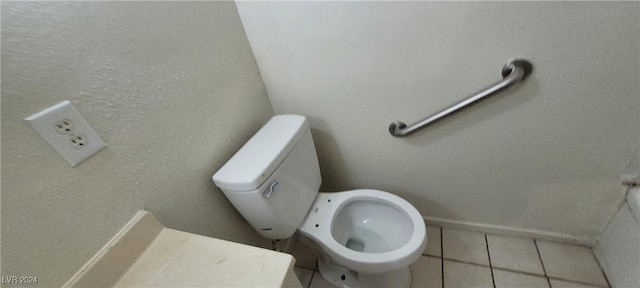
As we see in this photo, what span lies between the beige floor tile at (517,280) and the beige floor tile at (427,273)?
0.74 ft

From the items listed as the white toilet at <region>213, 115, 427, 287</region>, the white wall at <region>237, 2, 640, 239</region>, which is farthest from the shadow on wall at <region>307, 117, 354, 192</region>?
the white toilet at <region>213, 115, 427, 287</region>

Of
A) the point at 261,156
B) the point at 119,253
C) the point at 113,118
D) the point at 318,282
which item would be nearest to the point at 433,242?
the point at 318,282

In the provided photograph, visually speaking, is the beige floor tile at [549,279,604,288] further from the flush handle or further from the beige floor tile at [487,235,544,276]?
the flush handle

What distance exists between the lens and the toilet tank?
77 centimetres

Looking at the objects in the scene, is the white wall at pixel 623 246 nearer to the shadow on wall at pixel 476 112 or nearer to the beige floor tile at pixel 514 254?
the beige floor tile at pixel 514 254

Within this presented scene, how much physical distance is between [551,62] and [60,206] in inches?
48.8

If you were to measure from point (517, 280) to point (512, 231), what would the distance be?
216 millimetres

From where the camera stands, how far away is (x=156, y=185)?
26.5 inches

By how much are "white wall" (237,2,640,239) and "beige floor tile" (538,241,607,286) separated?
0.09m

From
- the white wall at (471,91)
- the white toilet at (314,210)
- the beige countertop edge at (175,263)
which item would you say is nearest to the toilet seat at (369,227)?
the white toilet at (314,210)

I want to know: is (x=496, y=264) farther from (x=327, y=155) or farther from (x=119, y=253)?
(x=119, y=253)

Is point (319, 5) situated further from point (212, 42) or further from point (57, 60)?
point (57, 60)

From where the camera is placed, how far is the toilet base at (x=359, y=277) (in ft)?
3.37

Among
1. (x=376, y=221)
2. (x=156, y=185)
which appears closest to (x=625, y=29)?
(x=376, y=221)
